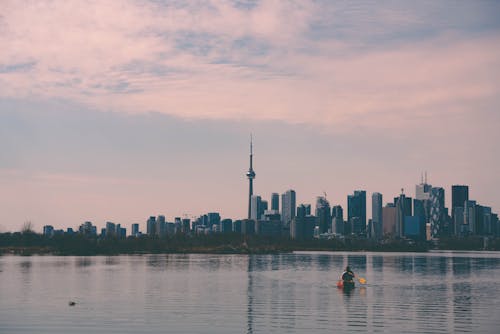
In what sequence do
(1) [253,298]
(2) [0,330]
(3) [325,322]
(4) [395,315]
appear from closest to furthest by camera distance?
1. (2) [0,330]
2. (3) [325,322]
3. (4) [395,315]
4. (1) [253,298]

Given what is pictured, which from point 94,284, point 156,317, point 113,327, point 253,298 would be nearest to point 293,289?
point 253,298

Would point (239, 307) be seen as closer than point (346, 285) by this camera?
Yes

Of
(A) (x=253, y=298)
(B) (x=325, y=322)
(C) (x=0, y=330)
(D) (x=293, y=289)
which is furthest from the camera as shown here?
(D) (x=293, y=289)

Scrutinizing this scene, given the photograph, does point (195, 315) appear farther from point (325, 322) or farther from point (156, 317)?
point (325, 322)

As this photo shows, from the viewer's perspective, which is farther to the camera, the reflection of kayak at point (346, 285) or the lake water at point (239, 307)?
the reflection of kayak at point (346, 285)

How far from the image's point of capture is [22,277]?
368ft

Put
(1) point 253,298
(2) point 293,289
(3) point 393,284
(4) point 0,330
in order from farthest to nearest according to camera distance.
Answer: (3) point 393,284, (2) point 293,289, (1) point 253,298, (4) point 0,330

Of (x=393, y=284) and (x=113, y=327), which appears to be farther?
(x=393, y=284)

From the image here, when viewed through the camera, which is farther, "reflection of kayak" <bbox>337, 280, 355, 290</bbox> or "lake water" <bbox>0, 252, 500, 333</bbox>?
"reflection of kayak" <bbox>337, 280, 355, 290</bbox>

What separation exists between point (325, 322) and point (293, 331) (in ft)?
20.8

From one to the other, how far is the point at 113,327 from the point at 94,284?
147 feet

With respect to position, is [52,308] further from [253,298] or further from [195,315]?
[253,298]

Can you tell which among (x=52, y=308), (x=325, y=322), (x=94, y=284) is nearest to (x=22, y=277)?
(x=94, y=284)

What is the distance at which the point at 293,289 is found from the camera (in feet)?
308
